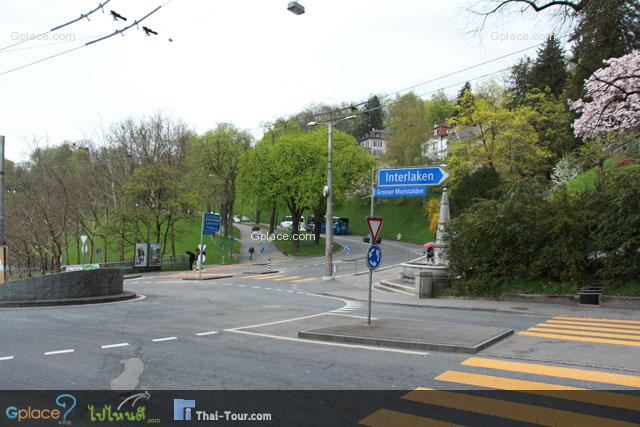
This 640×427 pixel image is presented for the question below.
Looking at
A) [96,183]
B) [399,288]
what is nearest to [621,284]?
[399,288]

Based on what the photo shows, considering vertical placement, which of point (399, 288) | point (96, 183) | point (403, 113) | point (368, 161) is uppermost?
point (403, 113)

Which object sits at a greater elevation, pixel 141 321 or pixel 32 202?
pixel 32 202

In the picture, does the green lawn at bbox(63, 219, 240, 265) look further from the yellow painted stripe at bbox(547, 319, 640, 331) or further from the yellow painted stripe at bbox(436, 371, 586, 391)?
the yellow painted stripe at bbox(436, 371, 586, 391)

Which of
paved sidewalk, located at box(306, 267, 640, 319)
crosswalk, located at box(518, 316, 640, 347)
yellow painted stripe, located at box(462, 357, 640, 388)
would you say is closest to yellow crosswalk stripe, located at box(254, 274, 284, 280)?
paved sidewalk, located at box(306, 267, 640, 319)

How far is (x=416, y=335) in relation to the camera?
10.1 meters

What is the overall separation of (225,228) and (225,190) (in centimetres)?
757

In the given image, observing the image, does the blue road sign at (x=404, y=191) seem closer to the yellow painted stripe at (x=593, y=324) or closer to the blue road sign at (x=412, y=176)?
the blue road sign at (x=412, y=176)

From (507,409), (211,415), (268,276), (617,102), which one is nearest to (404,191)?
(507,409)

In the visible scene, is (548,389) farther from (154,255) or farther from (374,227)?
(154,255)

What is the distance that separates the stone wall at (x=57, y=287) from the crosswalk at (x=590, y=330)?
1491cm

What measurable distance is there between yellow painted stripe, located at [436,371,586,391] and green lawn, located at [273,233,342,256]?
4635 centimetres

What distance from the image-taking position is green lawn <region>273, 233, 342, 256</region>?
54.4m

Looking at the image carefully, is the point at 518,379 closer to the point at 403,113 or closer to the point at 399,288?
the point at 399,288

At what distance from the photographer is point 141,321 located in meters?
13.2
